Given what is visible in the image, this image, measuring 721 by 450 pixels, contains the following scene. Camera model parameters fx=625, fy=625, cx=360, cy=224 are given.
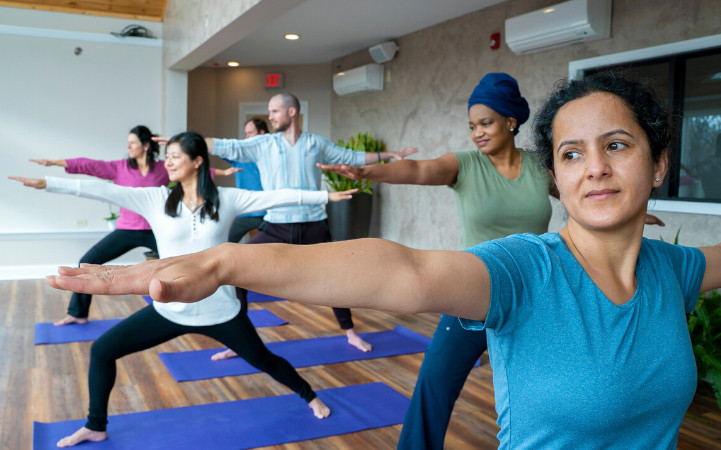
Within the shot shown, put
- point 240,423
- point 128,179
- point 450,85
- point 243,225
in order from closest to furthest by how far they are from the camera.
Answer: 1. point 240,423
2. point 128,179
3. point 243,225
4. point 450,85

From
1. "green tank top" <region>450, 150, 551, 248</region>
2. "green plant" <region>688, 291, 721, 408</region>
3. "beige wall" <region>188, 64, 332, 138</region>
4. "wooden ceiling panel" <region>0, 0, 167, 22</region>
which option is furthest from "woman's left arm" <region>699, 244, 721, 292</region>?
"beige wall" <region>188, 64, 332, 138</region>

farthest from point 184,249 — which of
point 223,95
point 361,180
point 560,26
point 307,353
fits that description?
point 223,95

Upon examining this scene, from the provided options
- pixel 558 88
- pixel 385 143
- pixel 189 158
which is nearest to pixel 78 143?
pixel 385 143

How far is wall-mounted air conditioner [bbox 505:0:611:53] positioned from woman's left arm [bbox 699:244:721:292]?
10.9ft

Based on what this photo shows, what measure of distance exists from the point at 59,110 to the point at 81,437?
508cm

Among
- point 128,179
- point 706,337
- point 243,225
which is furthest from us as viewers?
point 243,225

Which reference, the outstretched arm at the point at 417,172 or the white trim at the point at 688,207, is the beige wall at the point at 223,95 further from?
the outstretched arm at the point at 417,172

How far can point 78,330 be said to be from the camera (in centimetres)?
435

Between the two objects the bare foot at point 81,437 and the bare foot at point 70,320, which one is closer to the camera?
the bare foot at point 81,437

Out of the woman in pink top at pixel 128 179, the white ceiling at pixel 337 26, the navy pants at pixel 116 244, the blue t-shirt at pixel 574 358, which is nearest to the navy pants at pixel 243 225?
the woman in pink top at pixel 128 179

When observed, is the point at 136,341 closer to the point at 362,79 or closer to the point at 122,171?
the point at 122,171

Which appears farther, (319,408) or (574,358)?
(319,408)

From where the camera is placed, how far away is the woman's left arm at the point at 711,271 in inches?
47.9

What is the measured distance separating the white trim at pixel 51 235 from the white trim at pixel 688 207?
555cm
